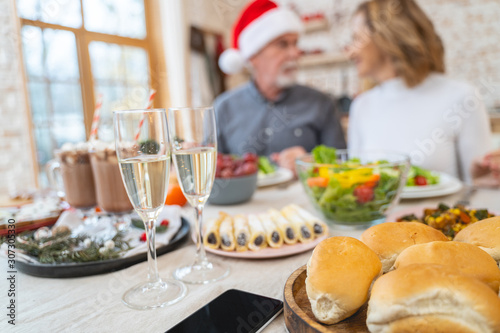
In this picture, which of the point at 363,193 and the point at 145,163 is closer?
the point at 145,163

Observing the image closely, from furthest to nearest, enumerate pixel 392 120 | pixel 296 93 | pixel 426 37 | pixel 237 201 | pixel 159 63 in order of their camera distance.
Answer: pixel 159 63, pixel 296 93, pixel 392 120, pixel 426 37, pixel 237 201

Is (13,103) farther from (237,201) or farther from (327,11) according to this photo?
(327,11)

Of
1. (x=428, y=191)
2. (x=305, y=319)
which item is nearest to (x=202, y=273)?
(x=305, y=319)

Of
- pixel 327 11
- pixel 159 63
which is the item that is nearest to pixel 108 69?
pixel 159 63

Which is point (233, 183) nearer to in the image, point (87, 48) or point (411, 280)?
point (411, 280)

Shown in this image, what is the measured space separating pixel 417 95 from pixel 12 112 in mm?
3130

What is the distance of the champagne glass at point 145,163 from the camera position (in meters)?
0.60

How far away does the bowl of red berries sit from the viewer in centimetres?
121

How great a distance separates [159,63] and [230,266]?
4305 millimetres

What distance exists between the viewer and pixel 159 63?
461cm

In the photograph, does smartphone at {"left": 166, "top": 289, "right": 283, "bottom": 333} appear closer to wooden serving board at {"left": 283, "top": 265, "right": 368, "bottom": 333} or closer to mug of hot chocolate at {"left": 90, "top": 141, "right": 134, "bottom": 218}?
wooden serving board at {"left": 283, "top": 265, "right": 368, "bottom": 333}

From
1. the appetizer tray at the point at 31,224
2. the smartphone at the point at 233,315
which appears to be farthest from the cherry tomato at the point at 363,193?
the appetizer tray at the point at 31,224

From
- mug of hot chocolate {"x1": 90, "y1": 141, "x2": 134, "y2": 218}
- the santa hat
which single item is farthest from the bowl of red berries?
the santa hat

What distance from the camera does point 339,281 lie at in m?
0.44
